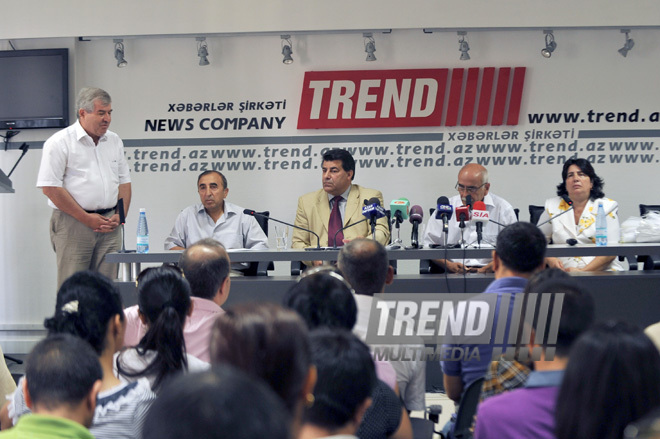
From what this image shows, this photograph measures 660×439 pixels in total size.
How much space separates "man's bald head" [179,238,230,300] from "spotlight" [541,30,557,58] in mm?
4085

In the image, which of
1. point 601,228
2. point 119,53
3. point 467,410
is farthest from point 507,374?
point 119,53

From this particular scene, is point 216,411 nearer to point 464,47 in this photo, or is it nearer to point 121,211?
point 121,211

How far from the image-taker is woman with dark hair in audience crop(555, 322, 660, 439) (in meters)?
1.21

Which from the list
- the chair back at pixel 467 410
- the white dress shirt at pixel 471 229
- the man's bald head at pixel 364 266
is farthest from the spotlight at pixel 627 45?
the chair back at pixel 467 410

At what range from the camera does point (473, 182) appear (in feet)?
17.4

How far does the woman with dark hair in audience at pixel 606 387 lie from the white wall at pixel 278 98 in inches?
201

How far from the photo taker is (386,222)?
5.41 m

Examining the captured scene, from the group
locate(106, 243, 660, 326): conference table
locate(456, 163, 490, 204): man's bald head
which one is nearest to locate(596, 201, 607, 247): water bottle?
locate(106, 243, 660, 326): conference table

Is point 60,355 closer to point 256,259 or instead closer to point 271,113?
point 256,259

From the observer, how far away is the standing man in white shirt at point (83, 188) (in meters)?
4.97

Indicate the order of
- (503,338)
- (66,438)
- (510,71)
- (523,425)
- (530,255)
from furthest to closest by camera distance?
1. (510,71)
2. (530,255)
3. (503,338)
4. (523,425)
5. (66,438)

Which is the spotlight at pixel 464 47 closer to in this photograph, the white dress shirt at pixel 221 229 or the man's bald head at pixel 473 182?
the man's bald head at pixel 473 182

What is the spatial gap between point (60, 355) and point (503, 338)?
154 cm

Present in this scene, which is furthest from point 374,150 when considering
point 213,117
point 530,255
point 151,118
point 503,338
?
point 503,338
